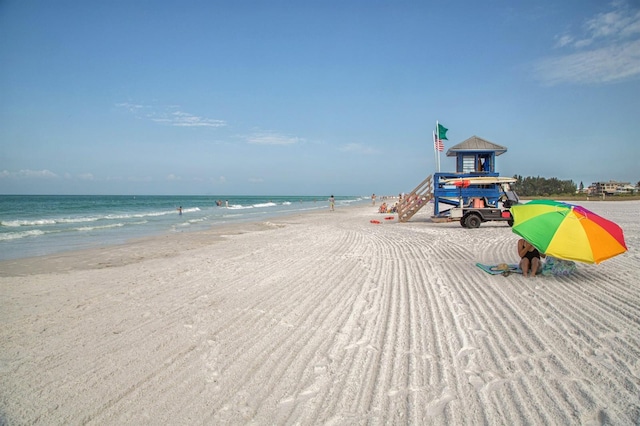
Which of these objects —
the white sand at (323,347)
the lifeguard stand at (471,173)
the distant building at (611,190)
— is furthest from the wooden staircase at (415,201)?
the distant building at (611,190)

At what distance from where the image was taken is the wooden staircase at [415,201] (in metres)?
18.5

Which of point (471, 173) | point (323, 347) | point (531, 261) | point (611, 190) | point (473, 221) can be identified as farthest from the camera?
point (611, 190)

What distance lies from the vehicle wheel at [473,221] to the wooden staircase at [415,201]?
3.02 m

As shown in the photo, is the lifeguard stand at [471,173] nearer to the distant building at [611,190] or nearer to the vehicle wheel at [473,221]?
the vehicle wheel at [473,221]

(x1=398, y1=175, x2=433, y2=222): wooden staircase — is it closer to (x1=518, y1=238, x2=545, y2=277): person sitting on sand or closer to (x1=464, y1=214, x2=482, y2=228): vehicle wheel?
(x1=464, y1=214, x2=482, y2=228): vehicle wheel

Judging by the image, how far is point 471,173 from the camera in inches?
682

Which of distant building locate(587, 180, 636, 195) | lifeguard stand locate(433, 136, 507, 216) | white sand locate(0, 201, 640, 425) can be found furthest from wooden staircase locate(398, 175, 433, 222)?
distant building locate(587, 180, 636, 195)

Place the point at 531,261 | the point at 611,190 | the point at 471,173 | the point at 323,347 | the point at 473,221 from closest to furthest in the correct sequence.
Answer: the point at 323,347, the point at 531,261, the point at 473,221, the point at 471,173, the point at 611,190

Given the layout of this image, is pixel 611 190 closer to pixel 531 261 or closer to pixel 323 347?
pixel 531 261

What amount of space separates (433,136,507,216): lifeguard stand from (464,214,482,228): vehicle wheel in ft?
2.86

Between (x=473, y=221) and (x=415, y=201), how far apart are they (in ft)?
14.9

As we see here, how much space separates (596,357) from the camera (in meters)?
3.57

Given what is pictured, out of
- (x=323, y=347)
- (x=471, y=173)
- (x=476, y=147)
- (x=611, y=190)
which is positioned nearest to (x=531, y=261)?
(x=323, y=347)

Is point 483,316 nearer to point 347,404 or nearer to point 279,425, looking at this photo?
point 347,404
